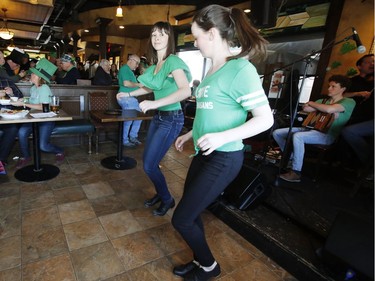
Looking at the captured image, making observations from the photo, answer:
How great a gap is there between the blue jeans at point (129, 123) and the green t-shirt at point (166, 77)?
2270mm

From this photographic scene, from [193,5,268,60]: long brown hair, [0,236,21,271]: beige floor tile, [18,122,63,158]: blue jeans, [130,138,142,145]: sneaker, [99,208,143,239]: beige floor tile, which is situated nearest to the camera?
[193,5,268,60]: long brown hair

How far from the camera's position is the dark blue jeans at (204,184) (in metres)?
1.14

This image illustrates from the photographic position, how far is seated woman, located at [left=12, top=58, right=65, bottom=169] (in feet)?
8.61

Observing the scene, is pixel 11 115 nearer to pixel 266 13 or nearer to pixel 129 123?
pixel 129 123

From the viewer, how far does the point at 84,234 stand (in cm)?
186

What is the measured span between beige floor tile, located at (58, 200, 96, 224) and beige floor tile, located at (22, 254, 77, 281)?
1.50 ft

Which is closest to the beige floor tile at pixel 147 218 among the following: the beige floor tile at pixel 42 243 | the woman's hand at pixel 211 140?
the beige floor tile at pixel 42 243

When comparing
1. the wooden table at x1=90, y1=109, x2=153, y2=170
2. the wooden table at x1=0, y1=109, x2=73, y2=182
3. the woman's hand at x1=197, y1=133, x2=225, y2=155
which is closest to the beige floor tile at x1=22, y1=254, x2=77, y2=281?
the woman's hand at x1=197, y1=133, x2=225, y2=155

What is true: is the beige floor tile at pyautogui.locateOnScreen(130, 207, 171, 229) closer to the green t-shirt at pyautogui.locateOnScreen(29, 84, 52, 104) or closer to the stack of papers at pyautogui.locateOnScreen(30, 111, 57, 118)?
the stack of papers at pyautogui.locateOnScreen(30, 111, 57, 118)

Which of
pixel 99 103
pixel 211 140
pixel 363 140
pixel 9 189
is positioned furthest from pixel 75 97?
pixel 363 140

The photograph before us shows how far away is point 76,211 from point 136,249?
2.58 feet

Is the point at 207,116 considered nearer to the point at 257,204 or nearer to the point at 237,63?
the point at 237,63

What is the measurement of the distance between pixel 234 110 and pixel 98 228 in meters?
1.58

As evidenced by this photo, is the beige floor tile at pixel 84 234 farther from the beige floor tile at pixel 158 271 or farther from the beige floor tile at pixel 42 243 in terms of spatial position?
the beige floor tile at pixel 158 271
